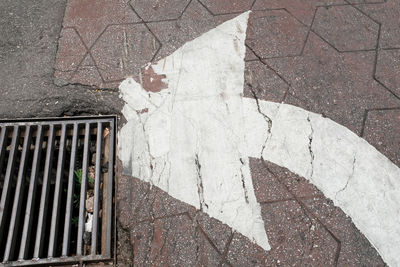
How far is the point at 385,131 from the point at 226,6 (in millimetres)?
1832

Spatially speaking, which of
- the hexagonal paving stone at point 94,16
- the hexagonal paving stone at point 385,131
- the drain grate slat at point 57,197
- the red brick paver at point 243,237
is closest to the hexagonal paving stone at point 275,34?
the hexagonal paving stone at point 385,131

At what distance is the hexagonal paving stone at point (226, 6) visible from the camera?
131 inches

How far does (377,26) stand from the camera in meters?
3.29

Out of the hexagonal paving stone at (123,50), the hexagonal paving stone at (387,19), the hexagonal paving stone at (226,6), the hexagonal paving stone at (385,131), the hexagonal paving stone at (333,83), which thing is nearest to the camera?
the hexagonal paving stone at (385,131)

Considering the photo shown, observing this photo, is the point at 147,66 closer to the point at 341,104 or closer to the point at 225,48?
the point at 225,48

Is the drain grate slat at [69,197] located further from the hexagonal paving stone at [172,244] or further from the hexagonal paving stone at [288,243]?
the hexagonal paving stone at [288,243]

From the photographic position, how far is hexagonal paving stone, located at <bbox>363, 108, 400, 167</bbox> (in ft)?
8.63

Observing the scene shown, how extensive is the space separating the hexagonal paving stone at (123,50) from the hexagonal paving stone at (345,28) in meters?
1.57

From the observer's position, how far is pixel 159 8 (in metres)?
3.34

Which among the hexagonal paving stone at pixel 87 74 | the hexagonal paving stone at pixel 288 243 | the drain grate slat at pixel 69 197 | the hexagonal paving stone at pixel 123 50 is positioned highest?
the hexagonal paving stone at pixel 123 50

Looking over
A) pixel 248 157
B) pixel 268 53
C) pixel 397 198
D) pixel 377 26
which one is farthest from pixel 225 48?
pixel 397 198

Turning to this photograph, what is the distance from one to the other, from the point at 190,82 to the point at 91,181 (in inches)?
44.1

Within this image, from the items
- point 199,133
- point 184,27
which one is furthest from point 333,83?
point 184,27

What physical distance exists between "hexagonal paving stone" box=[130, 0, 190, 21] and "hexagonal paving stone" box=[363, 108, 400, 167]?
1968 millimetres
